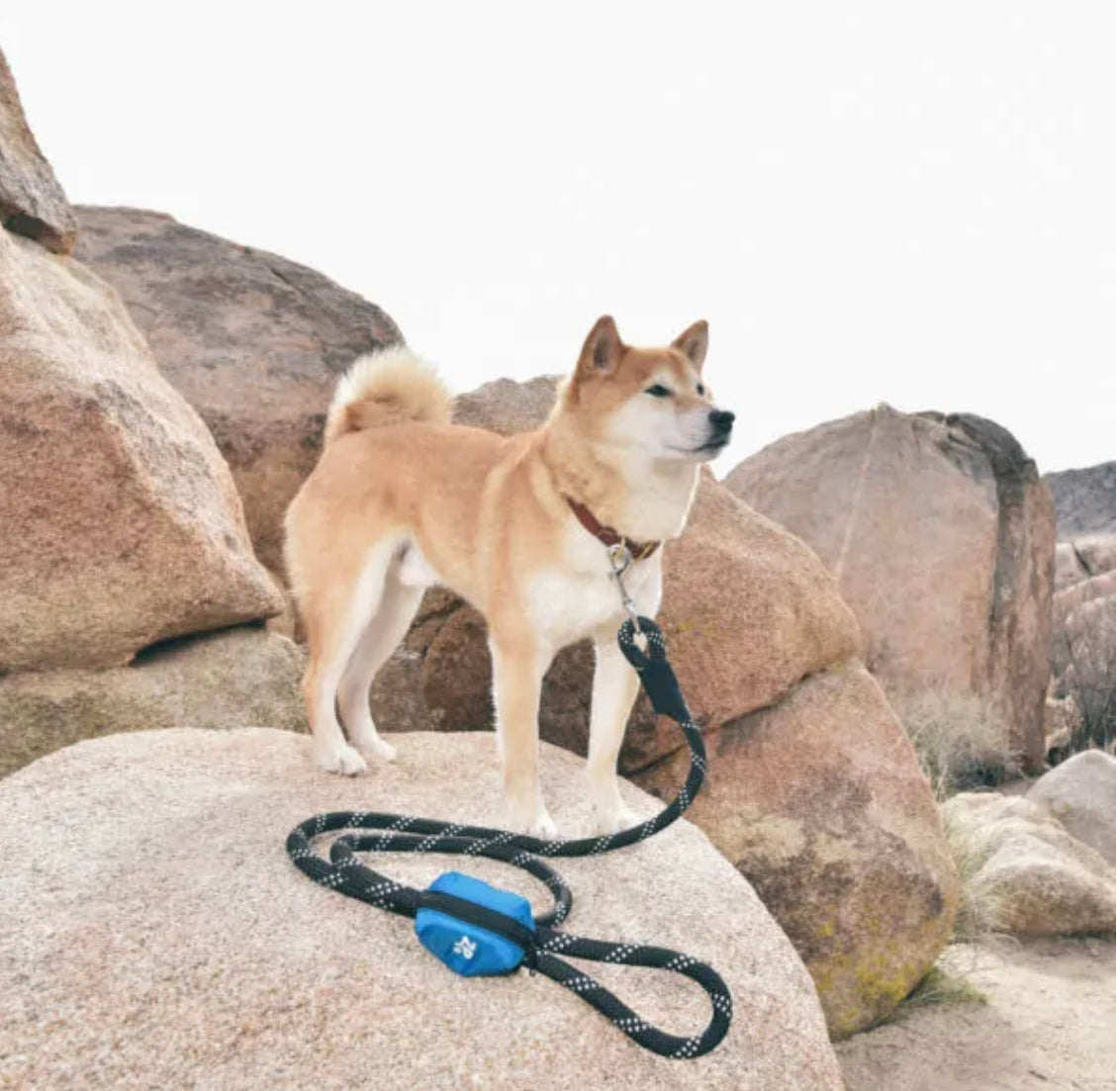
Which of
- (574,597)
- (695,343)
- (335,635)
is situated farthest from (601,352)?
(335,635)

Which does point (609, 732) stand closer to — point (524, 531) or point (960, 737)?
point (524, 531)

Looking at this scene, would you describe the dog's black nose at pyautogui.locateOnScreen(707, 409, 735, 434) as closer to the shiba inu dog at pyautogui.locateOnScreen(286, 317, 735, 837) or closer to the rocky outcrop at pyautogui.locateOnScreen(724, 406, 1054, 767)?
the shiba inu dog at pyautogui.locateOnScreen(286, 317, 735, 837)

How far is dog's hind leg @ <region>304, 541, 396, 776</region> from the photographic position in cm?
423

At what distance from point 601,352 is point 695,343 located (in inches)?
20.0

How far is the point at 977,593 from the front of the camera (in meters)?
11.1

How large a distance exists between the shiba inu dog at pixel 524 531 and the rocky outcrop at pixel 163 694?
2.10ft

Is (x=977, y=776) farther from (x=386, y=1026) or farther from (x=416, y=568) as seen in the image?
(x=386, y=1026)

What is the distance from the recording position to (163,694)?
4902 mm

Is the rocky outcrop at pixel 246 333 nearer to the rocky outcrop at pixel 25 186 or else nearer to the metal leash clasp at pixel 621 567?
the rocky outcrop at pixel 25 186

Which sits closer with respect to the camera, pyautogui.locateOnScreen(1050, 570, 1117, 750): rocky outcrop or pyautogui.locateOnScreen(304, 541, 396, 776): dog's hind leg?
pyautogui.locateOnScreen(304, 541, 396, 776): dog's hind leg

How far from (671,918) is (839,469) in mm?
9178

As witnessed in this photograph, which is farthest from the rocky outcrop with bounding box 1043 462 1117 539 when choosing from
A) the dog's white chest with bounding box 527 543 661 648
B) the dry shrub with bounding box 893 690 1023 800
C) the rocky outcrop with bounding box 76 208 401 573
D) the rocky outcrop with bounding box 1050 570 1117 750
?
the dog's white chest with bounding box 527 543 661 648

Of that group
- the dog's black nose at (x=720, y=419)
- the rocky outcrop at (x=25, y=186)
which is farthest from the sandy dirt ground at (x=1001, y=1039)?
the rocky outcrop at (x=25, y=186)

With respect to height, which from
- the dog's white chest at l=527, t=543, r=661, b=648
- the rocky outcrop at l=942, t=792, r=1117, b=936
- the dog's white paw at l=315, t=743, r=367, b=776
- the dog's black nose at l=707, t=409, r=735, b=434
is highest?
the dog's black nose at l=707, t=409, r=735, b=434
